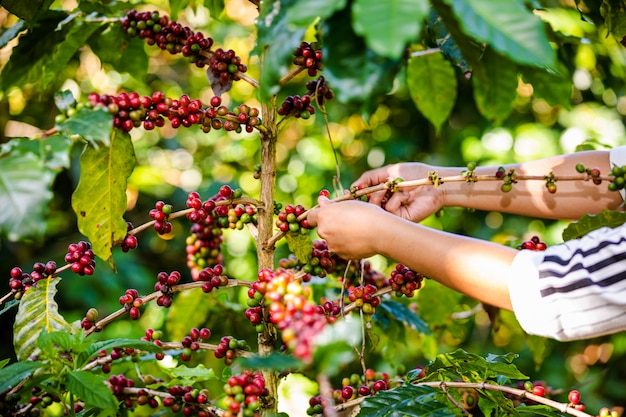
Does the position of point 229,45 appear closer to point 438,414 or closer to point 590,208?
point 590,208

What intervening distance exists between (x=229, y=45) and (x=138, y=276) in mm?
1992

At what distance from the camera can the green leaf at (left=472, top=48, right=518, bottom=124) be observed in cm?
85

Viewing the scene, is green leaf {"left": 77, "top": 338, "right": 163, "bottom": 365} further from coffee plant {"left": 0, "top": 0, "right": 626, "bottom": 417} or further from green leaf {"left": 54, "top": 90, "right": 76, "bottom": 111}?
green leaf {"left": 54, "top": 90, "right": 76, "bottom": 111}

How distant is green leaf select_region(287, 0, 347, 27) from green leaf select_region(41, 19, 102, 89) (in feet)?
2.85

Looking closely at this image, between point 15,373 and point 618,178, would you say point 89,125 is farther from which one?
point 618,178

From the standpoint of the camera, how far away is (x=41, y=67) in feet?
4.92

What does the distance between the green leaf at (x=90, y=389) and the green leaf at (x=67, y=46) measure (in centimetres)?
76

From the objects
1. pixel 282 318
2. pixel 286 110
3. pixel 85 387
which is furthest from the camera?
pixel 286 110

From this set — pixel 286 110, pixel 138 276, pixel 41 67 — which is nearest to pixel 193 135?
pixel 138 276

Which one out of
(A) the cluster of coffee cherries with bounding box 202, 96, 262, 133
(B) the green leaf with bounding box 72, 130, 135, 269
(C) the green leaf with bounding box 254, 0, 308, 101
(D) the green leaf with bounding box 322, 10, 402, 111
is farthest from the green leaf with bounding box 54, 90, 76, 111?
(D) the green leaf with bounding box 322, 10, 402, 111

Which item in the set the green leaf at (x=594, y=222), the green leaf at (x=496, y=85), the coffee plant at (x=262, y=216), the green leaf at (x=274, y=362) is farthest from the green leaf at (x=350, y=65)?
the green leaf at (x=594, y=222)

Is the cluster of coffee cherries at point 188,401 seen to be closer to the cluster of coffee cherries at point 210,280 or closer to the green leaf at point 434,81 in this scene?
the cluster of coffee cherries at point 210,280

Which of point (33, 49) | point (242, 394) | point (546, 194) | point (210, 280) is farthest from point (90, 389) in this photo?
point (546, 194)

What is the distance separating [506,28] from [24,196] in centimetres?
59
